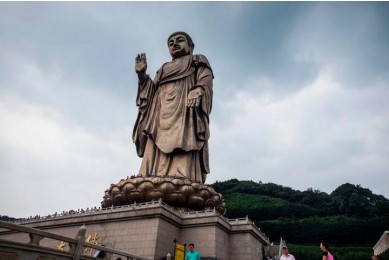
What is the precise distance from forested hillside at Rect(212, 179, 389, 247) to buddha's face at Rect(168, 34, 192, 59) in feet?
57.1

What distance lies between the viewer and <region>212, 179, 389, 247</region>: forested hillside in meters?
28.3

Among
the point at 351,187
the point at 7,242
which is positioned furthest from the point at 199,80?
the point at 351,187

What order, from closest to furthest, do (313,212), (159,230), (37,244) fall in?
(37,244) < (159,230) < (313,212)

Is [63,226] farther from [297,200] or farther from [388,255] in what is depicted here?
[297,200]

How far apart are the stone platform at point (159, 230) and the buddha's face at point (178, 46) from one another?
7.16m

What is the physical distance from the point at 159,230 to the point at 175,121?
16.5 ft

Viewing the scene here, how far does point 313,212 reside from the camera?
3731 cm

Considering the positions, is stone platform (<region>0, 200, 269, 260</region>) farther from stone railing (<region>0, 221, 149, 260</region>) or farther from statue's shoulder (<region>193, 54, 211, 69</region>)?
statue's shoulder (<region>193, 54, 211, 69</region>)

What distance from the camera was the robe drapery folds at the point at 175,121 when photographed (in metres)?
12.9

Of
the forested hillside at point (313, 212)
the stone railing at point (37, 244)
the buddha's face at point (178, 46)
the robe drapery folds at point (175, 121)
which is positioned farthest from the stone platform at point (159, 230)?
the forested hillside at point (313, 212)

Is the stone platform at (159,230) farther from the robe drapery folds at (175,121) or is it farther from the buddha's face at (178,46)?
the buddha's face at (178,46)

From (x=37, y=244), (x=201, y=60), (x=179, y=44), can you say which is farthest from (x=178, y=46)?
(x=37, y=244)

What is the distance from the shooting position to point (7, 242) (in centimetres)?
430

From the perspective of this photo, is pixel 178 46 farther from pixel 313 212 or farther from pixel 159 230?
pixel 313 212
